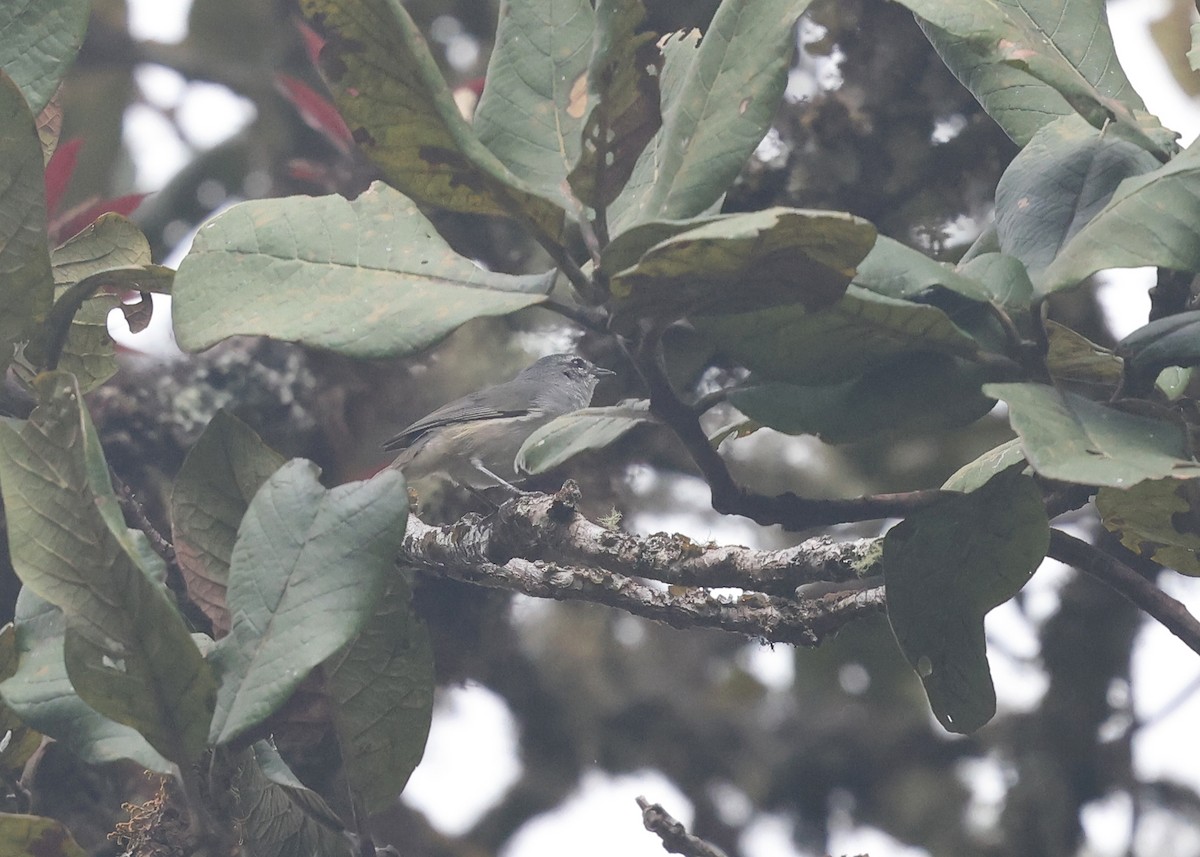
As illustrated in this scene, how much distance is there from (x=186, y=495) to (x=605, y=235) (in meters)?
0.41

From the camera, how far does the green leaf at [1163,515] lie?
101 centimetres

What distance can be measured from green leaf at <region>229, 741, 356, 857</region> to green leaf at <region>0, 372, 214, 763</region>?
16cm

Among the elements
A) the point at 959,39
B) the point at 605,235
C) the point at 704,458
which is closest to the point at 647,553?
the point at 704,458

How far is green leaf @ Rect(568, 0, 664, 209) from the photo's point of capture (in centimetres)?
75

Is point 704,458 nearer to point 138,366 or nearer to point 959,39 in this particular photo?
point 959,39

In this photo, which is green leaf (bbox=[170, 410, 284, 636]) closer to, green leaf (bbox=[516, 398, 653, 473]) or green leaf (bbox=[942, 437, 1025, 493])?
green leaf (bbox=[516, 398, 653, 473])

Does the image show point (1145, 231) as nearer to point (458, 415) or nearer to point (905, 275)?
point (905, 275)

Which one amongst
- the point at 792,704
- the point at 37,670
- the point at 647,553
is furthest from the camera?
the point at 792,704

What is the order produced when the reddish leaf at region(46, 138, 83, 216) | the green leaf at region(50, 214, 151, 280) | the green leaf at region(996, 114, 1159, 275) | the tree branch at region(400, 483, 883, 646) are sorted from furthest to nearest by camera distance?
the reddish leaf at region(46, 138, 83, 216), the tree branch at region(400, 483, 883, 646), the green leaf at region(50, 214, 151, 280), the green leaf at region(996, 114, 1159, 275)

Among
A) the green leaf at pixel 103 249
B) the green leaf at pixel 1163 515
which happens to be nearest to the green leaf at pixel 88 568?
the green leaf at pixel 103 249

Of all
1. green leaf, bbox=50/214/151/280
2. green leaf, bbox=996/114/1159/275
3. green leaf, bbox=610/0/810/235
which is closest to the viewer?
green leaf, bbox=610/0/810/235

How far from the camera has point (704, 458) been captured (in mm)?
835

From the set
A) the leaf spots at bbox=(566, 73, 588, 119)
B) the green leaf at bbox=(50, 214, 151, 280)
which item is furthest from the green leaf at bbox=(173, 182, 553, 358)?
the green leaf at bbox=(50, 214, 151, 280)

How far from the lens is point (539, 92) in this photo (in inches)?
33.2
